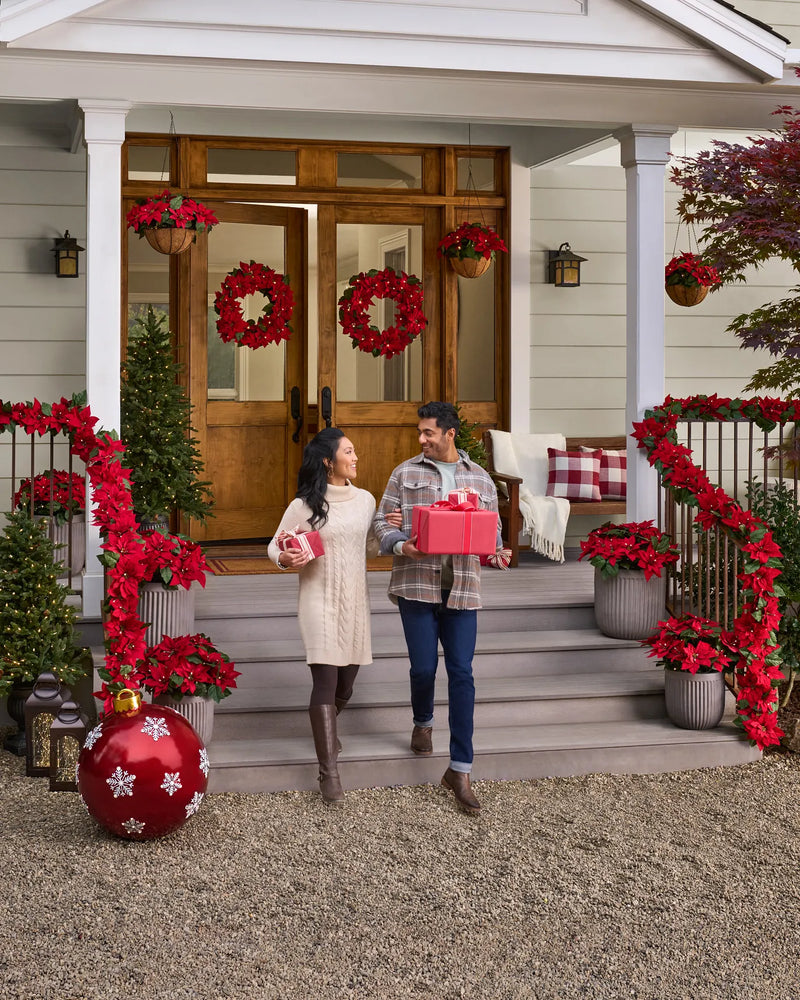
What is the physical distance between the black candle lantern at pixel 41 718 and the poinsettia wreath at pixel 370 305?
3622 millimetres

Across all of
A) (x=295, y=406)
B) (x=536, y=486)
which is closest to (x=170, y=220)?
(x=295, y=406)


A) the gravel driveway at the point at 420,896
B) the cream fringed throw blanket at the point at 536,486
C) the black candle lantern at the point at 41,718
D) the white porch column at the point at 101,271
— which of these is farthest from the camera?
the cream fringed throw blanket at the point at 536,486

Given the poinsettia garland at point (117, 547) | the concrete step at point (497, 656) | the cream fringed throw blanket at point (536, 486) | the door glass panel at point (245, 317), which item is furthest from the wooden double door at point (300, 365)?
the concrete step at point (497, 656)

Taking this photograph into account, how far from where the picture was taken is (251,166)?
8016mm

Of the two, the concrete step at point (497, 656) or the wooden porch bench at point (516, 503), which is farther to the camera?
the wooden porch bench at point (516, 503)

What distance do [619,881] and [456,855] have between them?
61 centimetres

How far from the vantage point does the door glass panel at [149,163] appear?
786 centimetres

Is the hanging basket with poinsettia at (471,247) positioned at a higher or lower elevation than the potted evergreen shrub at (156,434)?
higher

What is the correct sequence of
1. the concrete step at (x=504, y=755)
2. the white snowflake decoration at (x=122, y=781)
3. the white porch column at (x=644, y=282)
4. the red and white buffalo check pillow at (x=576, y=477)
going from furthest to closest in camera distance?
the red and white buffalo check pillow at (x=576, y=477) → the white porch column at (x=644, y=282) → the concrete step at (x=504, y=755) → the white snowflake decoration at (x=122, y=781)

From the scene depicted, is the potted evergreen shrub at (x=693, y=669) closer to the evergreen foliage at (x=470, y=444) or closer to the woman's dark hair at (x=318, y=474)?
the woman's dark hair at (x=318, y=474)

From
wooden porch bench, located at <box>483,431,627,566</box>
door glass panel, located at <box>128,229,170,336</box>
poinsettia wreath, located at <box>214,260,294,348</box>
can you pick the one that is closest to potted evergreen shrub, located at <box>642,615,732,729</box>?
wooden porch bench, located at <box>483,431,627,566</box>

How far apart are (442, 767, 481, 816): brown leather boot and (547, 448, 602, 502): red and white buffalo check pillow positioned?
140 inches

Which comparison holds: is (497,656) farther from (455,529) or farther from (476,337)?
(476,337)

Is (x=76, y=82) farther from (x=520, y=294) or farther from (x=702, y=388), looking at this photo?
(x=702, y=388)
